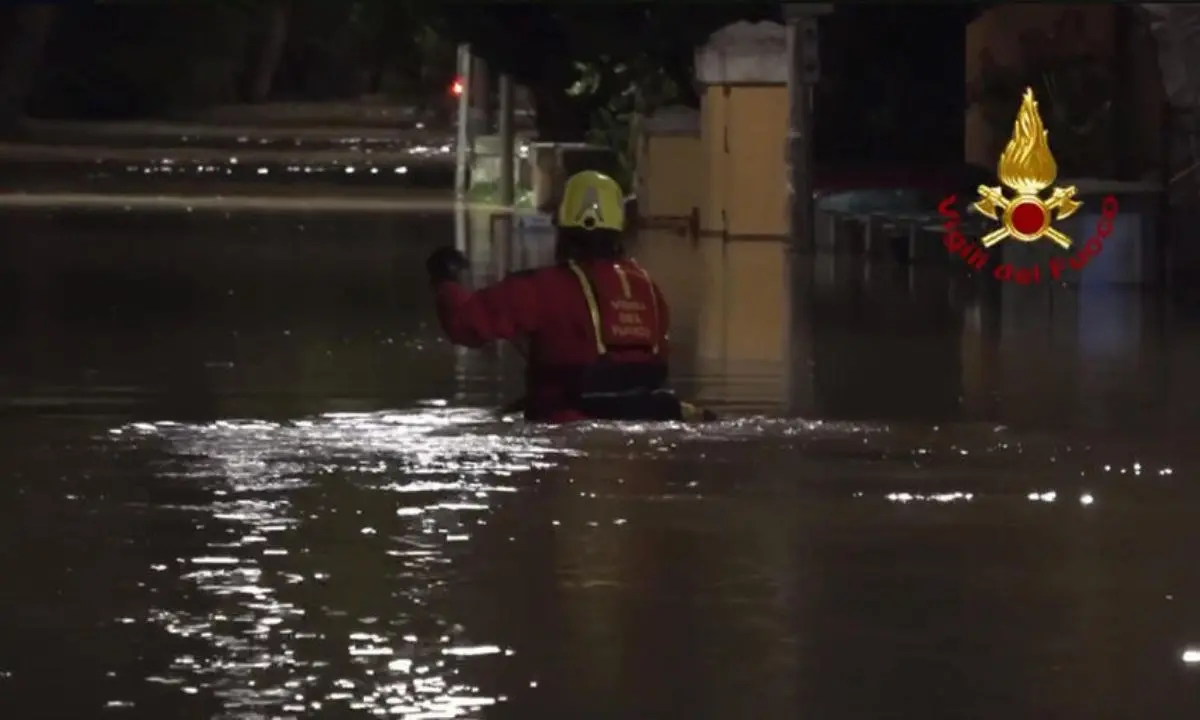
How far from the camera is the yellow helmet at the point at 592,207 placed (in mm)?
13570

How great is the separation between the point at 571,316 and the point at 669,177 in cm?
2282

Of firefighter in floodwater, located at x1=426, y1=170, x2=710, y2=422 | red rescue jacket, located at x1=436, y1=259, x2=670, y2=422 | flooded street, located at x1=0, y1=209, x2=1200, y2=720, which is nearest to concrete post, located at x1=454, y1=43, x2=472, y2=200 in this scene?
flooded street, located at x1=0, y1=209, x2=1200, y2=720

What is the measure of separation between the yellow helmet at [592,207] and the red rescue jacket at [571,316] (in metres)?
0.17

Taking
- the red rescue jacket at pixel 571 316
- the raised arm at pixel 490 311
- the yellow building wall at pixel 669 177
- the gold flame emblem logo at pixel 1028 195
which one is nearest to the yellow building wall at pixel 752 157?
the yellow building wall at pixel 669 177

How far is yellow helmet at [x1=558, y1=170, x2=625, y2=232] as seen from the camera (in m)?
13.6

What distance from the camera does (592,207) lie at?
1359 cm

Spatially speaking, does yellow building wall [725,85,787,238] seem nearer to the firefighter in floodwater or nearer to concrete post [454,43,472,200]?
concrete post [454,43,472,200]

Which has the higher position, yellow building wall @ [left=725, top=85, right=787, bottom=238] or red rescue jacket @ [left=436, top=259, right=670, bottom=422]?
yellow building wall @ [left=725, top=85, right=787, bottom=238]

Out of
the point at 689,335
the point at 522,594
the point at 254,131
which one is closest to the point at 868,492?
the point at 522,594

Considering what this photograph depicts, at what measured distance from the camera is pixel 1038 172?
84.7ft

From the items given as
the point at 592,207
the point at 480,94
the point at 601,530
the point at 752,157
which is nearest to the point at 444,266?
the point at 592,207

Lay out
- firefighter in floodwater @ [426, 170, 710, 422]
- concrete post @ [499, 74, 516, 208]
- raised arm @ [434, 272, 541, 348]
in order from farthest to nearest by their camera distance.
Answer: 1. concrete post @ [499, 74, 516, 208]
2. firefighter in floodwater @ [426, 170, 710, 422]
3. raised arm @ [434, 272, 541, 348]

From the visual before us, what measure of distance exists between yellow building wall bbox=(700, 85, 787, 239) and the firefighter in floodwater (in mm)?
18648

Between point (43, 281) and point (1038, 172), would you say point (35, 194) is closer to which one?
point (43, 281)
